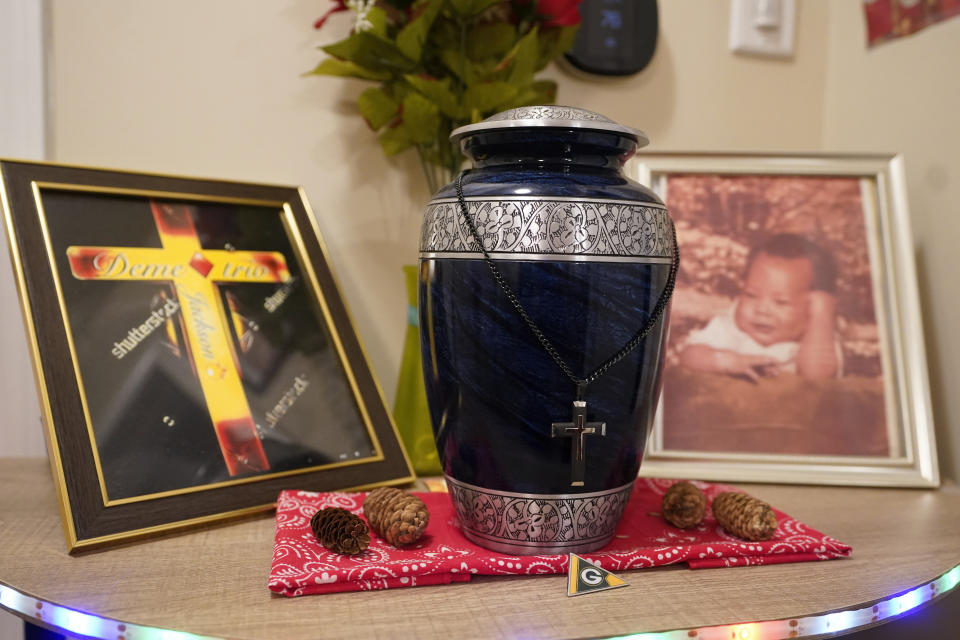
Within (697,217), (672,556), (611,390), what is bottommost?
(672,556)

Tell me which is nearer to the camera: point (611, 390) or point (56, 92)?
point (611, 390)

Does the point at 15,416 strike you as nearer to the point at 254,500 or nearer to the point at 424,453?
the point at 254,500

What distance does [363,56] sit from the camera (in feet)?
2.95

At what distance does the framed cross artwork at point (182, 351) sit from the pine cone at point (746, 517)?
0.34 meters

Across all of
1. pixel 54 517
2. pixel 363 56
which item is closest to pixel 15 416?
pixel 54 517

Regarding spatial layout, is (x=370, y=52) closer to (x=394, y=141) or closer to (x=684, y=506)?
(x=394, y=141)

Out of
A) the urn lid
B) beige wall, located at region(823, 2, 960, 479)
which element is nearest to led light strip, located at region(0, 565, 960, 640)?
the urn lid

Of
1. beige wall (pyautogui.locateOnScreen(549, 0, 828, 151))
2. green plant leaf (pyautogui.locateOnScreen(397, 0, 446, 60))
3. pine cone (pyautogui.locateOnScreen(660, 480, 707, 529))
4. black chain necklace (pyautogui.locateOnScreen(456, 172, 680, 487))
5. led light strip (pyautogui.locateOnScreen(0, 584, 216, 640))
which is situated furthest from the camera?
beige wall (pyautogui.locateOnScreen(549, 0, 828, 151))

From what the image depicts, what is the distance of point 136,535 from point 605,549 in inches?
16.1

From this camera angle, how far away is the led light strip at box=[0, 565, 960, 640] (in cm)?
51

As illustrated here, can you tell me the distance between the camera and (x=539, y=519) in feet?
2.10

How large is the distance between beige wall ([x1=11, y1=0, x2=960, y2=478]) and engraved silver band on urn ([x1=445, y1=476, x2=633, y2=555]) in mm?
441

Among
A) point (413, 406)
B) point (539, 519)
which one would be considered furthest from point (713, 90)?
point (539, 519)

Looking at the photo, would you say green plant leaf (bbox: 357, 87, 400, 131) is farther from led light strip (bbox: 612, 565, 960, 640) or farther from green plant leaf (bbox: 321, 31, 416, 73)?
led light strip (bbox: 612, 565, 960, 640)
